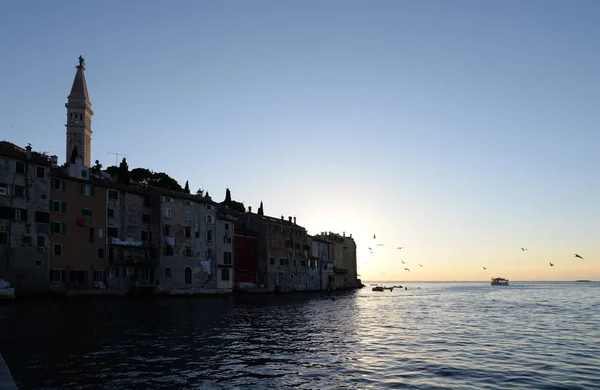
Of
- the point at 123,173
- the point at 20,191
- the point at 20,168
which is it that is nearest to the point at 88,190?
the point at 20,191

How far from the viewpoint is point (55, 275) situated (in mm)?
59375

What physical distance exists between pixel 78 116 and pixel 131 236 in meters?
72.9

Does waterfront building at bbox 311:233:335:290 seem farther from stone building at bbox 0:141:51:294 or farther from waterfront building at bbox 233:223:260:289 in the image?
stone building at bbox 0:141:51:294

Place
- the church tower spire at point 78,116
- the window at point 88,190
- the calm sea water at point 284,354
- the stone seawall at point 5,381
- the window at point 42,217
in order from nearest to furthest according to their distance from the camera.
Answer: the stone seawall at point 5,381, the calm sea water at point 284,354, the window at point 42,217, the window at point 88,190, the church tower spire at point 78,116

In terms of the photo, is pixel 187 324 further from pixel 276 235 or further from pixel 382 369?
pixel 276 235

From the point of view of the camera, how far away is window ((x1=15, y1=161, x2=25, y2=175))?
5679cm

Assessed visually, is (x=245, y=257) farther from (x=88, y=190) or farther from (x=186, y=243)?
(x=88, y=190)

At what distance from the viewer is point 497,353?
84.0 feet

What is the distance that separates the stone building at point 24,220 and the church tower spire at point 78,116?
73650 mm

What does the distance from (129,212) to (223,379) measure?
58.6 metres

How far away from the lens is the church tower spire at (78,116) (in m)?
129

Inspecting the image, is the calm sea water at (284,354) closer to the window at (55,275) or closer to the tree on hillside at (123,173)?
the window at (55,275)

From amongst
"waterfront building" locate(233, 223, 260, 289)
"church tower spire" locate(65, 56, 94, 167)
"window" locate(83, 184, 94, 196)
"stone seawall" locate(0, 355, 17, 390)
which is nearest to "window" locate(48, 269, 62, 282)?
"window" locate(83, 184, 94, 196)

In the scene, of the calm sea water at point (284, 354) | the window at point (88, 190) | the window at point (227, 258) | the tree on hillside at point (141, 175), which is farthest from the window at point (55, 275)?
the tree on hillside at point (141, 175)
